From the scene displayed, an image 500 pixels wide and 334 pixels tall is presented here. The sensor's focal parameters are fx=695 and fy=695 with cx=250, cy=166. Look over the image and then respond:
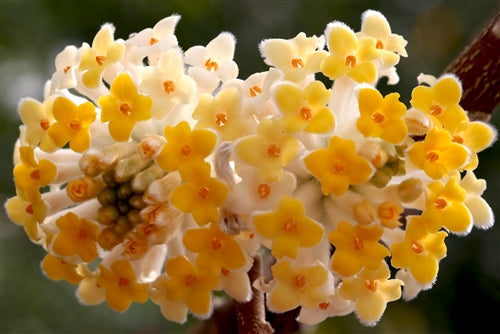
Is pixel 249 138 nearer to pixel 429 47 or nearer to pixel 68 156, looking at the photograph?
pixel 68 156

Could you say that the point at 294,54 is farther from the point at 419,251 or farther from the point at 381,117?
the point at 419,251

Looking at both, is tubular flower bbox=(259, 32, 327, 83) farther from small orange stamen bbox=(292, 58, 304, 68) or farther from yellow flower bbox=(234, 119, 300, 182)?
yellow flower bbox=(234, 119, 300, 182)

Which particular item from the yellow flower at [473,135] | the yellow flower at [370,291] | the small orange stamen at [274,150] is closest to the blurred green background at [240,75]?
the yellow flower at [473,135]

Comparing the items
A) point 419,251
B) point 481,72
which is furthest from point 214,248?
point 481,72

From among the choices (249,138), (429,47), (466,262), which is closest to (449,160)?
(249,138)

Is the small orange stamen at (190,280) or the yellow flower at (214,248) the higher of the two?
the yellow flower at (214,248)

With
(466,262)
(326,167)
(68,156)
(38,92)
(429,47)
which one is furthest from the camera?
(466,262)

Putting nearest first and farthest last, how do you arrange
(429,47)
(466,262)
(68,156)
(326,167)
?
(326,167) < (68,156) < (429,47) < (466,262)

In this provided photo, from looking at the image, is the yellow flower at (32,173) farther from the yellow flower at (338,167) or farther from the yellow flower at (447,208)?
the yellow flower at (447,208)
